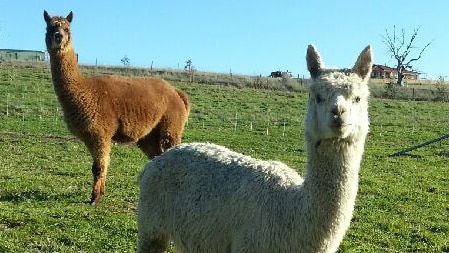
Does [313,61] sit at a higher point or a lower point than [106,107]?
higher

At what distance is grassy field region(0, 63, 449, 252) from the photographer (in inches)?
319

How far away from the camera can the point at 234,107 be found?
1273 inches

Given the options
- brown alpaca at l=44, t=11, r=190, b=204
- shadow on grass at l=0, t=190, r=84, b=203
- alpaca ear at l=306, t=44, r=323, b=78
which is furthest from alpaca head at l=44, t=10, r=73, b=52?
alpaca ear at l=306, t=44, r=323, b=78

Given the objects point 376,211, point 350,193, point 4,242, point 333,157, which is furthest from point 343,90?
point 376,211

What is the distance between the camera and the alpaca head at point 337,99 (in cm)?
407

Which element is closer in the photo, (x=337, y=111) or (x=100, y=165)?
(x=337, y=111)

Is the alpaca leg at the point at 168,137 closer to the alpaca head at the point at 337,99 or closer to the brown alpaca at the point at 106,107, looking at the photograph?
the brown alpaca at the point at 106,107

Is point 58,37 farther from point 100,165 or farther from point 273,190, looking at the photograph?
point 273,190

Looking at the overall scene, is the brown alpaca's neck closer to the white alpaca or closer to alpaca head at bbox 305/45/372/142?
the white alpaca

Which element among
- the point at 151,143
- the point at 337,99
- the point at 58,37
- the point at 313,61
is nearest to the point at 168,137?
the point at 151,143

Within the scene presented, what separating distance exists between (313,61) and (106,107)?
6.72 metres

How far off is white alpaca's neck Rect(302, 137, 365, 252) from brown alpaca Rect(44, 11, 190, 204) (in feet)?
20.4

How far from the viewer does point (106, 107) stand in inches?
422

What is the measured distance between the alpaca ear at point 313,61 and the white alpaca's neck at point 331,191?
0.55 metres
